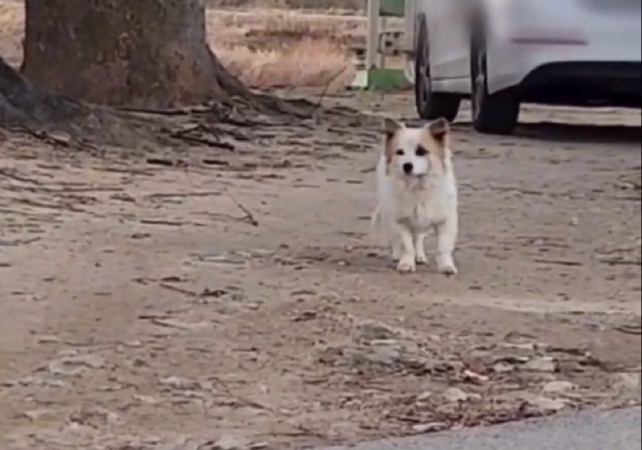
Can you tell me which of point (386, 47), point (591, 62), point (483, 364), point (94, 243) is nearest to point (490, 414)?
point (483, 364)

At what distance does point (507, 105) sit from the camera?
55.8 inches

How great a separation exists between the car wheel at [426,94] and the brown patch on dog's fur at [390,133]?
50 millimetres

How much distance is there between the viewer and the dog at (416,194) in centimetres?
178

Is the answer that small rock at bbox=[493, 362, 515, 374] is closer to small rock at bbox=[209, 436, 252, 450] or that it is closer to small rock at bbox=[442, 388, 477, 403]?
small rock at bbox=[442, 388, 477, 403]

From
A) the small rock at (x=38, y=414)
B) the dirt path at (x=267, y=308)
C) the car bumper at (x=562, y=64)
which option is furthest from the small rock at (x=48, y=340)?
the car bumper at (x=562, y=64)

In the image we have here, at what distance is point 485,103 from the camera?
147cm

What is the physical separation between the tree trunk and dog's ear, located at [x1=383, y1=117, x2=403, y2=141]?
8.0 inches

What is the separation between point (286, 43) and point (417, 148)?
7.5 inches

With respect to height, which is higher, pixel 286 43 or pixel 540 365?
pixel 286 43

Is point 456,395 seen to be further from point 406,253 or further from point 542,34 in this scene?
point 542,34

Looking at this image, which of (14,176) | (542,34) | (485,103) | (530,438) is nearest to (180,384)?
(14,176)

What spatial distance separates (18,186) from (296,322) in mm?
415

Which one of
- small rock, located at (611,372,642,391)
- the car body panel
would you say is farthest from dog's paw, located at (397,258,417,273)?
the car body panel

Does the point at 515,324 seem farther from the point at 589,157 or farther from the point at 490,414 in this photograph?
the point at 589,157
